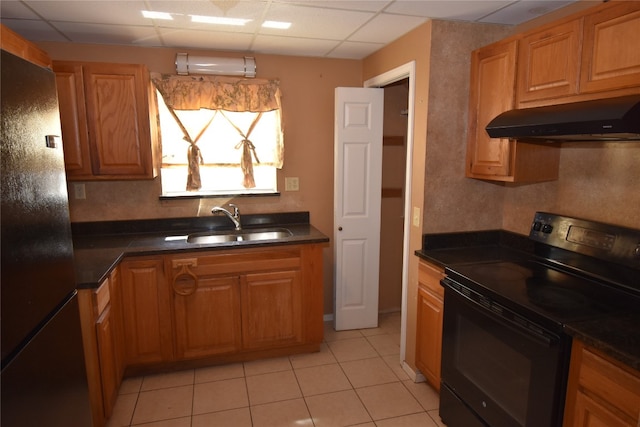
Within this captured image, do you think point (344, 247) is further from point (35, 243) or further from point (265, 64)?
point (35, 243)

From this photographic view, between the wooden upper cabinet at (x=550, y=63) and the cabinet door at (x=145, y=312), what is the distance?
2.38 metres

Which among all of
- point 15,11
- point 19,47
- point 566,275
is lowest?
point 566,275

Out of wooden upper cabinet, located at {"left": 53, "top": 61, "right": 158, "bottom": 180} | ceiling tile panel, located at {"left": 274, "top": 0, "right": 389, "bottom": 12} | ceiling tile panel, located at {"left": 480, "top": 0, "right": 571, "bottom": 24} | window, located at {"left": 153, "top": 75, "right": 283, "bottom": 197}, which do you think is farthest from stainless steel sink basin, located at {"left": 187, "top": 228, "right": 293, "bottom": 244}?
ceiling tile panel, located at {"left": 480, "top": 0, "right": 571, "bottom": 24}

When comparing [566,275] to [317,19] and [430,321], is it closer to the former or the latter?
[430,321]

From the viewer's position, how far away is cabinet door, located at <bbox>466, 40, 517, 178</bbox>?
211 cm

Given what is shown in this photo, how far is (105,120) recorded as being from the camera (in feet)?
8.48

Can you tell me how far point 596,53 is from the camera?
1673mm

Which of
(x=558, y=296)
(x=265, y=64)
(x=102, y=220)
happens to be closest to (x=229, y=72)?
(x=265, y=64)

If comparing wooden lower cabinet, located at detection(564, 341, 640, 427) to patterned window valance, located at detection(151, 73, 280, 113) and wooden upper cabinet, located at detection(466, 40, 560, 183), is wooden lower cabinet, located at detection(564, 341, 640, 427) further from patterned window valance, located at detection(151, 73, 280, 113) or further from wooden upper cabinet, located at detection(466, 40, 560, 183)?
patterned window valance, located at detection(151, 73, 280, 113)

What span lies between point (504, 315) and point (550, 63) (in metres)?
1.20

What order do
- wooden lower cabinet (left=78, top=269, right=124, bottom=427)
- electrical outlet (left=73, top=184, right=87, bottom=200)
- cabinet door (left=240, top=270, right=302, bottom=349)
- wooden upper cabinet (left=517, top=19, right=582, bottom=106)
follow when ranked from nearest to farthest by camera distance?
wooden upper cabinet (left=517, top=19, right=582, bottom=106)
wooden lower cabinet (left=78, top=269, right=124, bottom=427)
cabinet door (left=240, top=270, right=302, bottom=349)
electrical outlet (left=73, top=184, right=87, bottom=200)

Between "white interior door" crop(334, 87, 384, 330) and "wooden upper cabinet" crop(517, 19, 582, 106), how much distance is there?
130 centimetres

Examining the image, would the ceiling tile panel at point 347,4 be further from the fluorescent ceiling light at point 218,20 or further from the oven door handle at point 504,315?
the oven door handle at point 504,315

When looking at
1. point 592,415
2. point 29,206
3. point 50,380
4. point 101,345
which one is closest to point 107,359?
point 101,345
